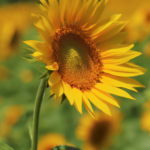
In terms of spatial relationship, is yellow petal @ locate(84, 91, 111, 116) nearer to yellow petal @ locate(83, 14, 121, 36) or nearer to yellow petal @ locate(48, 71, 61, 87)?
yellow petal @ locate(48, 71, 61, 87)

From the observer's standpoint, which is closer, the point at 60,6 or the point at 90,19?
the point at 60,6

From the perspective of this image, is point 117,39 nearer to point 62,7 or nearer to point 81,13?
point 81,13

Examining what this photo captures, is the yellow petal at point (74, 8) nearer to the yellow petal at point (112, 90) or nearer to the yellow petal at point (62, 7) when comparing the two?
the yellow petal at point (62, 7)

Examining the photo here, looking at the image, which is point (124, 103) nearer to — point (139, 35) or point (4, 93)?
point (139, 35)

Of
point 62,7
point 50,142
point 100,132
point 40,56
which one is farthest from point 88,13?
point 100,132

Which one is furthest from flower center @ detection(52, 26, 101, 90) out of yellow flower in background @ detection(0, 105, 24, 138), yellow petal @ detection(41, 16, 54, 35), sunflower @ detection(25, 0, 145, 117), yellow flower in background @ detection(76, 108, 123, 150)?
yellow flower in background @ detection(0, 105, 24, 138)

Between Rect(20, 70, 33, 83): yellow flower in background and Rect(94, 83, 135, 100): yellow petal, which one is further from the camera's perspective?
Rect(20, 70, 33, 83): yellow flower in background

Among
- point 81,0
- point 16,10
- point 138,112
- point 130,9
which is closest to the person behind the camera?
point 81,0

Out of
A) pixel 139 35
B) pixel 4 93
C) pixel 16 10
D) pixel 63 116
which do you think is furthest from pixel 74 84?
pixel 16 10
